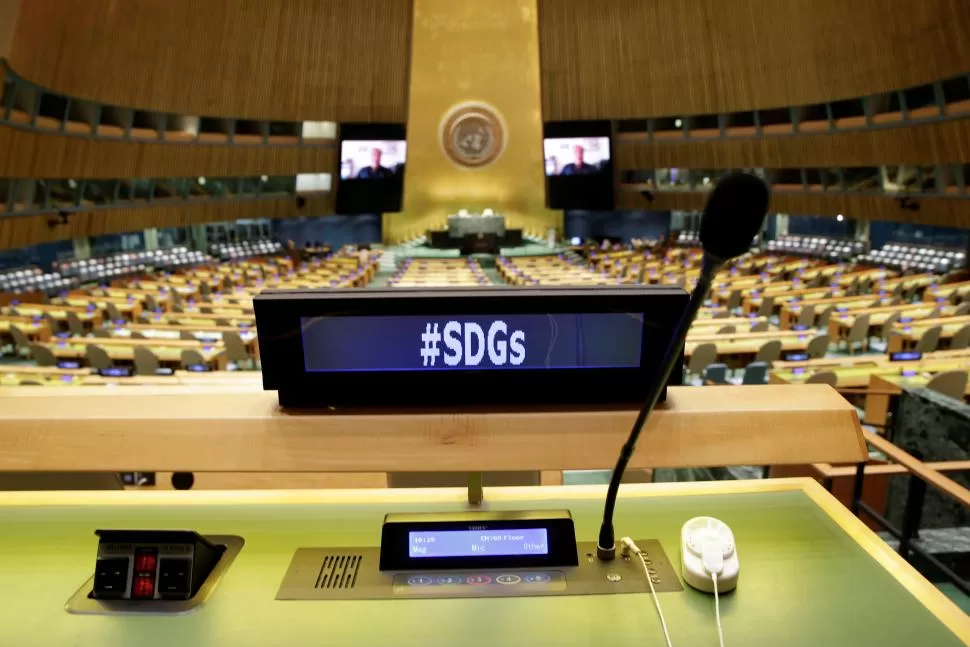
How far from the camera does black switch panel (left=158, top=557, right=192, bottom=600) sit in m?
1.40

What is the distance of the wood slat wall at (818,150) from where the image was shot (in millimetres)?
14383

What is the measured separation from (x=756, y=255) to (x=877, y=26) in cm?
754

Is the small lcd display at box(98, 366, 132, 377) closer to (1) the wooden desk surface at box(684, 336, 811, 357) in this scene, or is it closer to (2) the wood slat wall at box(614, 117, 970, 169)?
(1) the wooden desk surface at box(684, 336, 811, 357)

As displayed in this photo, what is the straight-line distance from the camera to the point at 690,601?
54.7 inches

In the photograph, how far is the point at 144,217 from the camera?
60.4ft

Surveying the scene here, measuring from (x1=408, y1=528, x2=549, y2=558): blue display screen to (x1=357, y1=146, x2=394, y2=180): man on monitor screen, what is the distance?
22783 millimetres

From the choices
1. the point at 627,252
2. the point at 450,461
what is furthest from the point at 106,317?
the point at 627,252

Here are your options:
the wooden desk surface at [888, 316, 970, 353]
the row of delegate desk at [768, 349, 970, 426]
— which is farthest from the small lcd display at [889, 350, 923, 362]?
the wooden desk surface at [888, 316, 970, 353]

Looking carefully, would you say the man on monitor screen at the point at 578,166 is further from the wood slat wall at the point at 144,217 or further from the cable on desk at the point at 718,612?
the cable on desk at the point at 718,612

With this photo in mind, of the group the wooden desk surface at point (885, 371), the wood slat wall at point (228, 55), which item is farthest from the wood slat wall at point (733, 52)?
the wooden desk surface at point (885, 371)

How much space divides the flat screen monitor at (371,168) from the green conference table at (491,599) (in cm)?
2227

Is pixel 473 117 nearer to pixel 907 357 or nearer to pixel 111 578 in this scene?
pixel 907 357

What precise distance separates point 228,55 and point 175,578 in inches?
796

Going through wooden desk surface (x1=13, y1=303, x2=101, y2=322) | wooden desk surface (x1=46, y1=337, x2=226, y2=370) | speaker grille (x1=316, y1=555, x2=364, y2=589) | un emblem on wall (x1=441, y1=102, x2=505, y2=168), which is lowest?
wooden desk surface (x1=46, y1=337, x2=226, y2=370)
